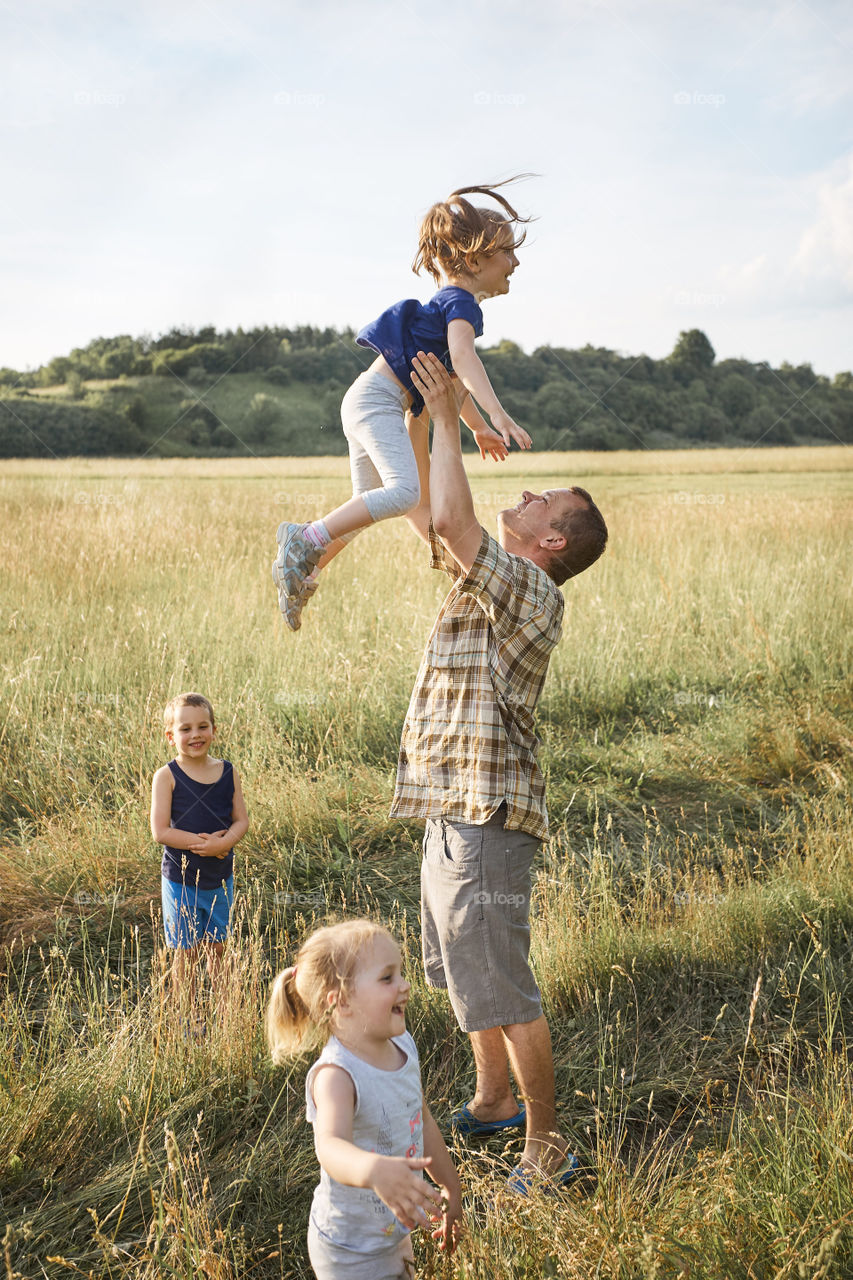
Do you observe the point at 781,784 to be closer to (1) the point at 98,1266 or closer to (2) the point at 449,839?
(2) the point at 449,839

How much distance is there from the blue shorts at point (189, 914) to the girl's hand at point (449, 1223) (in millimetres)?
1624

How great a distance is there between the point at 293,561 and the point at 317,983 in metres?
1.45

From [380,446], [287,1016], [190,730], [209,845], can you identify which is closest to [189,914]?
[209,845]

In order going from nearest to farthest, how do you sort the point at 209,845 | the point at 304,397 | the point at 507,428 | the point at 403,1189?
the point at 403,1189 < the point at 507,428 < the point at 209,845 < the point at 304,397

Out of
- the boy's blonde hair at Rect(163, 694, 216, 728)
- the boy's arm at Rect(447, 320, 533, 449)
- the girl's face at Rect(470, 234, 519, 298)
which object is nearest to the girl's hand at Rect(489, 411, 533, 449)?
the boy's arm at Rect(447, 320, 533, 449)

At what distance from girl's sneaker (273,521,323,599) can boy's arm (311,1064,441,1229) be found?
4.90ft

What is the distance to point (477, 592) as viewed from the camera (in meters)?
2.64

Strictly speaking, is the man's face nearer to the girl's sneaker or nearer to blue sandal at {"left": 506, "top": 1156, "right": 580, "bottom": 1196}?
the girl's sneaker

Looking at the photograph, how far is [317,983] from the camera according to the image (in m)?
2.00

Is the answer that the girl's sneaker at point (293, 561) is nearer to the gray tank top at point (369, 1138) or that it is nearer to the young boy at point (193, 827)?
the young boy at point (193, 827)

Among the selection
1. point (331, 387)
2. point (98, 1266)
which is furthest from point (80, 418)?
point (98, 1266)

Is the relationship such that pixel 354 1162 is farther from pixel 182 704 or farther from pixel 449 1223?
pixel 182 704

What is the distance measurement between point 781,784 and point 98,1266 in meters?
4.69

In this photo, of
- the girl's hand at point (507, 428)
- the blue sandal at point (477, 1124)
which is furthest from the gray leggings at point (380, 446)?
the blue sandal at point (477, 1124)
